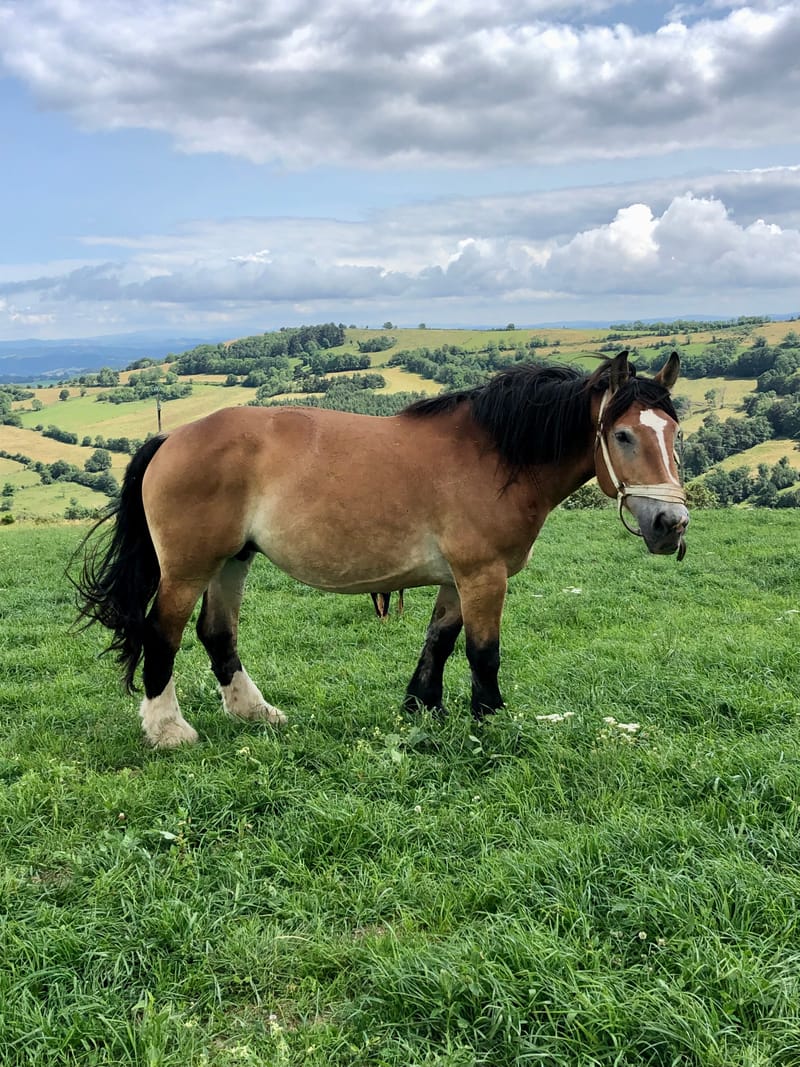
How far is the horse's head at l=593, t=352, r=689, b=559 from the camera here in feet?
14.0

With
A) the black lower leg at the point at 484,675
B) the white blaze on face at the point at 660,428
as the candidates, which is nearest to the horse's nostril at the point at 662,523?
the white blaze on face at the point at 660,428

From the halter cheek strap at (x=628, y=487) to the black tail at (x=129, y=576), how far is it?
326cm

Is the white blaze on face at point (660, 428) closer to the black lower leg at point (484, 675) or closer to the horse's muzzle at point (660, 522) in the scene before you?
the horse's muzzle at point (660, 522)

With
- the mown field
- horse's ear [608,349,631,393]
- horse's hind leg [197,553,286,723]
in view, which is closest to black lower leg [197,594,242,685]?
horse's hind leg [197,553,286,723]

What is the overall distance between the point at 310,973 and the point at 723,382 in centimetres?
7821

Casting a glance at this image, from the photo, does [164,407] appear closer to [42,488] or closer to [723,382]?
[42,488]

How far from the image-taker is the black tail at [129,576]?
17.3 ft

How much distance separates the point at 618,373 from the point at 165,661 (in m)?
3.81

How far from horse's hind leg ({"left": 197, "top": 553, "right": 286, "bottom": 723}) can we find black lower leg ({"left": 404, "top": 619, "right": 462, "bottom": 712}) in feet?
3.71

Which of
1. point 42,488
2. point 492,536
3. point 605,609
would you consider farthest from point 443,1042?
point 42,488

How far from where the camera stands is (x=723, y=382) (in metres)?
70.8

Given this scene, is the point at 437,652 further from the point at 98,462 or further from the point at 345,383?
the point at 345,383

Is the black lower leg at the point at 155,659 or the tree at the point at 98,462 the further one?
the tree at the point at 98,462

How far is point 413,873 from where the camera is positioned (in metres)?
3.23
